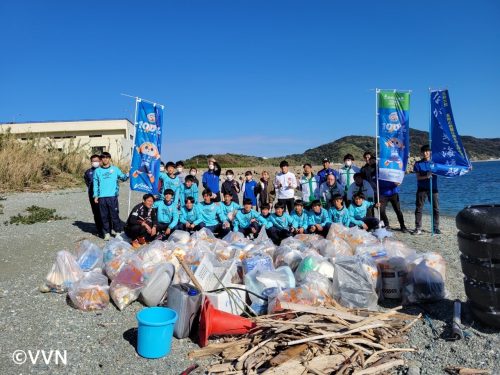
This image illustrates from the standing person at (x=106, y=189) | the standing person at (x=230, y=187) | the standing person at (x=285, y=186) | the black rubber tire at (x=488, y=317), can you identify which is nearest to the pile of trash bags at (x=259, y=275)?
the black rubber tire at (x=488, y=317)

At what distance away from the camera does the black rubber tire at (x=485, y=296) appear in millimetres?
3920

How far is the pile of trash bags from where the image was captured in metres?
4.64

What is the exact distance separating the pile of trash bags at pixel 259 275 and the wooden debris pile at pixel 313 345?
36 cm

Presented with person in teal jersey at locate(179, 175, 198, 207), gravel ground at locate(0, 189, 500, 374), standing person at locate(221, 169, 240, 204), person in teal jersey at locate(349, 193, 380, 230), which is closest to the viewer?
gravel ground at locate(0, 189, 500, 374)

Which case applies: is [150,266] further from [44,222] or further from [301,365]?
[44,222]

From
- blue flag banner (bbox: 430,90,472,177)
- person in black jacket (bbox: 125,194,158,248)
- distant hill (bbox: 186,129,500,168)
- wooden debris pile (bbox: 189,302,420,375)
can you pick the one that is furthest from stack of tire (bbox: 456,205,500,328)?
distant hill (bbox: 186,129,500,168)

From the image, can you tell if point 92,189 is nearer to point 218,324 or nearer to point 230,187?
point 230,187

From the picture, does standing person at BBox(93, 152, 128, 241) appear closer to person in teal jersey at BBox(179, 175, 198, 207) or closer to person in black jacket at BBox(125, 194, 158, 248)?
person in black jacket at BBox(125, 194, 158, 248)

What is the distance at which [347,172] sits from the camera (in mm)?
8992

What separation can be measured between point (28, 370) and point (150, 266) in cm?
192

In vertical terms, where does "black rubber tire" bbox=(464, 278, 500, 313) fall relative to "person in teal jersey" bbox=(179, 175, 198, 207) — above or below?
below

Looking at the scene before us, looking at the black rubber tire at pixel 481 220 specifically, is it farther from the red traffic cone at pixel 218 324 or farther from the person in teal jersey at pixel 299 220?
the person in teal jersey at pixel 299 220

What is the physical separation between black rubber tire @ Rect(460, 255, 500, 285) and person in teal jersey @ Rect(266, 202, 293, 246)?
158 inches

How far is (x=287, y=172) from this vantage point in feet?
30.9
